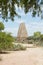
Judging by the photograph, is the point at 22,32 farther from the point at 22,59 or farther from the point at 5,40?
the point at 22,59

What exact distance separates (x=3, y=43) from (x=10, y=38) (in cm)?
95

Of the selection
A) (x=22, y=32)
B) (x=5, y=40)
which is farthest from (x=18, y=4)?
(x=22, y=32)

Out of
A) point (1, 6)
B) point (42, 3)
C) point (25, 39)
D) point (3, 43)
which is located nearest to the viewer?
point (42, 3)

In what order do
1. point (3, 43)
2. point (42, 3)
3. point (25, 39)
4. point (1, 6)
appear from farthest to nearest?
point (25, 39) < point (3, 43) < point (1, 6) < point (42, 3)

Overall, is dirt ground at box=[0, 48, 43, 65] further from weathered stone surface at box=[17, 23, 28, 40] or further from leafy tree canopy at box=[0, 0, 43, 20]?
weathered stone surface at box=[17, 23, 28, 40]

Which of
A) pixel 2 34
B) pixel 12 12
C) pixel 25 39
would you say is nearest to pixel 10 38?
pixel 2 34

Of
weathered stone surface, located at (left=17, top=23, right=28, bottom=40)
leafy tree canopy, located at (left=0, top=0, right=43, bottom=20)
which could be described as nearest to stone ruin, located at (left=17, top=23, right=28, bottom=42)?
weathered stone surface, located at (left=17, top=23, right=28, bottom=40)

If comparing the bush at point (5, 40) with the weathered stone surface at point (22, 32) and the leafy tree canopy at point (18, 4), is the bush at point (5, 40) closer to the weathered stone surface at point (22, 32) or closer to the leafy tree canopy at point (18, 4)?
the leafy tree canopy at point (18, 4)

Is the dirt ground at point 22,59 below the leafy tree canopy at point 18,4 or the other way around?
below

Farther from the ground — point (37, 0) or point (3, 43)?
point (37, 0)

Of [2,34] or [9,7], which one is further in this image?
[2,34]

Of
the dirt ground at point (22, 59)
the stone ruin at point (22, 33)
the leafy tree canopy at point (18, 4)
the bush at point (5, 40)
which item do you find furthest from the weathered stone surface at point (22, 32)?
the leafy tree canopy at point (18, 4)

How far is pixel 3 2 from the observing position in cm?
686

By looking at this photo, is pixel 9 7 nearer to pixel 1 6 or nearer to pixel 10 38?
pixel 1 6
